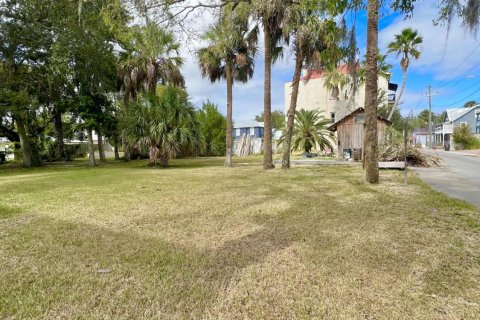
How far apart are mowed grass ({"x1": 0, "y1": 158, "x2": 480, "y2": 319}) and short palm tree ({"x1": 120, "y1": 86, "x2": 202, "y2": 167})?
27.2 ft

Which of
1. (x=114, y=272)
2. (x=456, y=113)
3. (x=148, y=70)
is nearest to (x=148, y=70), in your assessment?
(x=148, y=70)

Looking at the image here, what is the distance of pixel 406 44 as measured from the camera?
22266mm

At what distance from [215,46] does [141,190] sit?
8858 millimetres

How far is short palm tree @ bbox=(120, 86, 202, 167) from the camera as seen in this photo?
1388 centimetres

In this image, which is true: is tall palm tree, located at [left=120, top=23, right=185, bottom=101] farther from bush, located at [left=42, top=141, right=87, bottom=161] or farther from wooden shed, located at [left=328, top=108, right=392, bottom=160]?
wooden shed, located at [left=328, top=108, right=392, bottom=160]

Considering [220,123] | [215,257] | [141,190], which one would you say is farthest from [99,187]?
[220,123]

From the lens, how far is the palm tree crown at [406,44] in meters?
21.7

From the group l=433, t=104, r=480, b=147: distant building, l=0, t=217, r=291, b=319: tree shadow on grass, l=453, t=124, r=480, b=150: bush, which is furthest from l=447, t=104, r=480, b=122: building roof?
l=0, t=217, r=291, b=319: tree shadow on grass

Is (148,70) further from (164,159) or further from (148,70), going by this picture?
(164,159)

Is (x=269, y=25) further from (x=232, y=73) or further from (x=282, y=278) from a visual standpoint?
(x=282, y=278)

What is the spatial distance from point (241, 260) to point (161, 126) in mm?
11731

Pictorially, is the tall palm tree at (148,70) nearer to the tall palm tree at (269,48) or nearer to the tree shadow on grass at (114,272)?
the tall palm tree at (269,48)

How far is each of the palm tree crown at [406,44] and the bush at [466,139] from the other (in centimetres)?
1546

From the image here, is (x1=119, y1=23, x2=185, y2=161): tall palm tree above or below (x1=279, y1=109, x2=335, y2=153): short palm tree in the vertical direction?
above
